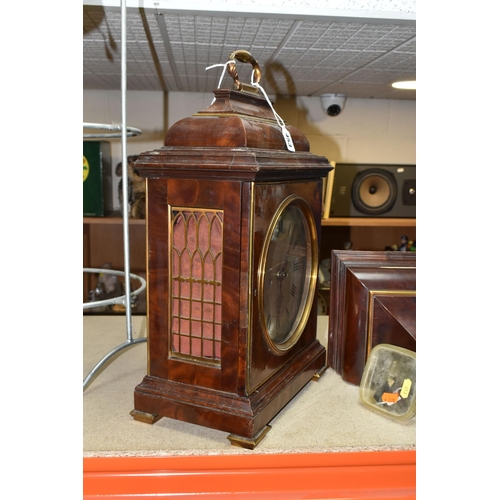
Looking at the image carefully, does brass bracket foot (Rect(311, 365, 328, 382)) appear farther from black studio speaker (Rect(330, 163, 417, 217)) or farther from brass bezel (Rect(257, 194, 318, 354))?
black studio speaker (Rect(330, 163, 417, 217))

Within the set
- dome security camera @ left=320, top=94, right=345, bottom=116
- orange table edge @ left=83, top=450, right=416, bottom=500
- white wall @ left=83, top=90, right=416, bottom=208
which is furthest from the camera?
white wall @ left=83, top=90, right=416, bottom=208

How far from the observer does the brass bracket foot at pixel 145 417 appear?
91 cm

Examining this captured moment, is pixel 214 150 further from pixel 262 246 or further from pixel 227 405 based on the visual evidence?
pixel 227 405

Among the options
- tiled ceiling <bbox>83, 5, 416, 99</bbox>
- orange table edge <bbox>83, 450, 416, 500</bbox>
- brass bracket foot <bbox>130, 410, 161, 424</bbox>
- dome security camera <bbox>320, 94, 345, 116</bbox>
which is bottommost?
orange table edge <bbox>83, 450, 416, 500</bbox>

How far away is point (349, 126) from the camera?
300cm

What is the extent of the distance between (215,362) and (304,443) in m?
0.20

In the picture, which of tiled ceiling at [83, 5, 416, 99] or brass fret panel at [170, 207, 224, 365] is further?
tiled ceiling at [83, 5, 416, 99]

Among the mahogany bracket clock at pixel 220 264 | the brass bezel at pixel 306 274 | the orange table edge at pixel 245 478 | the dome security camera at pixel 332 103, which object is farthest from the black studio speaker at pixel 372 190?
the orange table edge at pixel 245 478

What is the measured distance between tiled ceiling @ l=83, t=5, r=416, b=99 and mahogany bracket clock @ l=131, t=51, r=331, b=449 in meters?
0.20

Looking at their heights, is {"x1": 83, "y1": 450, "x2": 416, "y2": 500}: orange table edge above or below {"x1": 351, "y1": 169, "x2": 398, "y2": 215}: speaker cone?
below

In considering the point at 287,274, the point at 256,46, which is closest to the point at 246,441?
the point at 287,274

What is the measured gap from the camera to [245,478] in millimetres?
779

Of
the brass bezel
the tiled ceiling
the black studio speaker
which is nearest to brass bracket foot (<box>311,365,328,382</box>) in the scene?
the brass bezel

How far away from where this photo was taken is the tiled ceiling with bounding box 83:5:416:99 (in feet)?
3.40
